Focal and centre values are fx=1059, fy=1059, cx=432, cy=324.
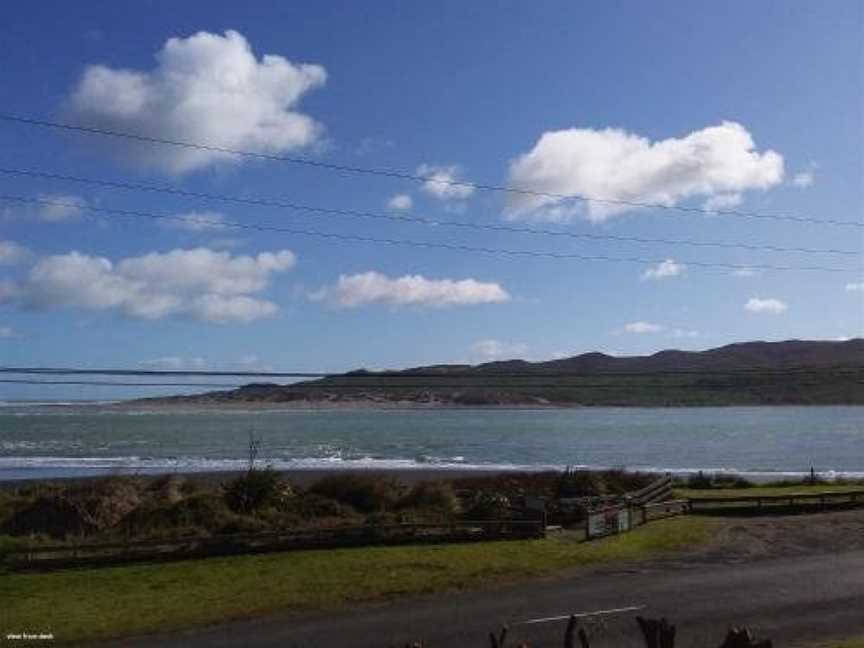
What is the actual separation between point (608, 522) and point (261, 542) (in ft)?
34.9

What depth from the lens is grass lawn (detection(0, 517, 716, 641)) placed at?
21953 mm

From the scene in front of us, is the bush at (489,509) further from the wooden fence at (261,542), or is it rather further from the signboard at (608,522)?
the signboard at (608,522)

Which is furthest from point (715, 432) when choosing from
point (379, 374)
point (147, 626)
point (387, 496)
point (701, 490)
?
point (147, 626)

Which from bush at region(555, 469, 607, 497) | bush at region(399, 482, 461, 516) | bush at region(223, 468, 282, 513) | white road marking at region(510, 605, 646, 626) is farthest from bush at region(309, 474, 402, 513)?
white road marking at region(510, 605, 646, 626)

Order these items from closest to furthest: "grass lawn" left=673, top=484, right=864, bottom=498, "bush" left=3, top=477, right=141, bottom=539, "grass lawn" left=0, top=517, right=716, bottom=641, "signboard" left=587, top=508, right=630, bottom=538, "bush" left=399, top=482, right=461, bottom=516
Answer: "grass lawn" left=0, top=517, right=716, bottom=641 < "signboard" left=587, top=508, right=630, bottom=538 < "bush" left=399, top=482, right=461, bottom=516 < "bush" left=3, top=477, right=141, bottom=539 < "grass lawn" left=673, top=484, right=864, bottom=498

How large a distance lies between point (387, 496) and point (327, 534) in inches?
438

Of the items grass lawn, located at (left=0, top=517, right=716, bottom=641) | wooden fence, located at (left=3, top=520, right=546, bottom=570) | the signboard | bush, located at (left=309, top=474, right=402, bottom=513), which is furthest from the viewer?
bush, located at (left=309, top=474, right=402, bottom=513)

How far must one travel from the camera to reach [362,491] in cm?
4250

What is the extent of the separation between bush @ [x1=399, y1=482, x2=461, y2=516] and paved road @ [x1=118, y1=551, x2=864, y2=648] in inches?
487

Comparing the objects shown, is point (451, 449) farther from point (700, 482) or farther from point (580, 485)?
point (580, 485)

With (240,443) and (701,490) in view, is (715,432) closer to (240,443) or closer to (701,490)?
(240,443)

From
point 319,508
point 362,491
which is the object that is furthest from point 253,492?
point 362,491

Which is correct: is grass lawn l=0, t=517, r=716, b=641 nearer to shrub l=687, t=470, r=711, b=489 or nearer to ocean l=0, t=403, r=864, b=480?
shrub l=687, t=470, r=711, b=489

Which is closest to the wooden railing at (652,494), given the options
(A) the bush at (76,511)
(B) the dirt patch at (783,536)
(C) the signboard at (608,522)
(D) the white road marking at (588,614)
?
(C) the signboard at (608,522)
